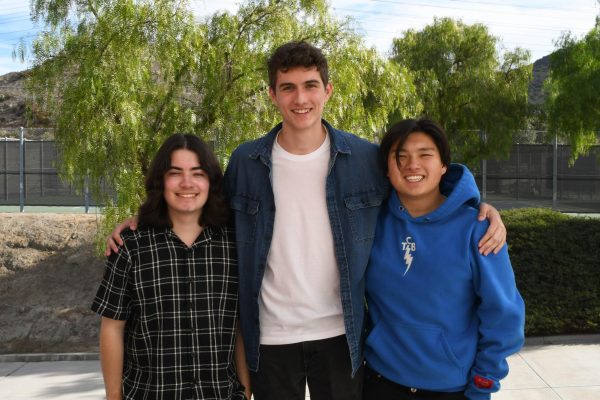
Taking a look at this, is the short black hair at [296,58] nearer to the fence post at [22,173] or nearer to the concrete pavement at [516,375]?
the concrete pavement at [516,375]

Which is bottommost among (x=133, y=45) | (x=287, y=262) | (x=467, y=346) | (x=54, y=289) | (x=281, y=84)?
(x=54, y=289)

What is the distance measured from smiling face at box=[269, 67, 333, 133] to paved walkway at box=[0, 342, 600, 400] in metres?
3.32

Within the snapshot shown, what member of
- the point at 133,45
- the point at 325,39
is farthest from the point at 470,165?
the point at 133,45

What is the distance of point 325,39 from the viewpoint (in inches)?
297

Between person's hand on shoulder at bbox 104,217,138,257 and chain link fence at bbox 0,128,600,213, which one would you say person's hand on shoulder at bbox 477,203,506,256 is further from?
chain link fence at bbox 0,128,600,213

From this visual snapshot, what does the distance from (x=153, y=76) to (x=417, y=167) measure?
503cm

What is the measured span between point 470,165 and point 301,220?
51.9 feet

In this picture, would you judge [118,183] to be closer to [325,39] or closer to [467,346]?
[325,39]

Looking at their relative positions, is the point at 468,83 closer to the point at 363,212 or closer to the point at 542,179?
the point at 542,179

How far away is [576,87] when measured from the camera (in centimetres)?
1259

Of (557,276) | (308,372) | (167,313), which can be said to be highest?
(167,313)

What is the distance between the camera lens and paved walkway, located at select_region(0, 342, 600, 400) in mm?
5406

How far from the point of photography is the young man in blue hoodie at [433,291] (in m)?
2.66

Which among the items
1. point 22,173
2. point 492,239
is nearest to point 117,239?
point 492,239
